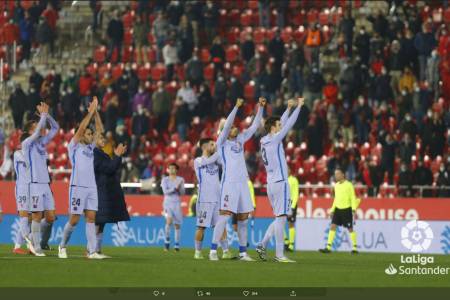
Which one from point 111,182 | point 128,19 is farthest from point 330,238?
point 128,19

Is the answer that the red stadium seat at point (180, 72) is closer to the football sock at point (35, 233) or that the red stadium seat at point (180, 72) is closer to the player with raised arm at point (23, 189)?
the player with raised arm at point (23, 189)

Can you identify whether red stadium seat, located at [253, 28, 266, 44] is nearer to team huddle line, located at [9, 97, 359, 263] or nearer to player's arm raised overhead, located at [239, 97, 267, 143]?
team huddle line, located at [9, 97, 359, 263]

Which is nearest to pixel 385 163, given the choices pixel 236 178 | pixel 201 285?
pixel 236 178

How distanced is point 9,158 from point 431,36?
43.9 feet

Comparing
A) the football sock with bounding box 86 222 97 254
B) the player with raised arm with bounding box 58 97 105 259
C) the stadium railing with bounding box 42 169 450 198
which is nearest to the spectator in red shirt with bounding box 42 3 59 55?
the stadium railing with bounding box 42 169 450 198

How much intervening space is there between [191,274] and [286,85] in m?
21.6

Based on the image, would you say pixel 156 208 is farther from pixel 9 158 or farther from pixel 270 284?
pixel 270 284

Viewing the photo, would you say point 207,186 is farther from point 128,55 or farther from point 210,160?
point 128,55

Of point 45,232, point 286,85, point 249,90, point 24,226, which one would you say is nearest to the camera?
point 24,226

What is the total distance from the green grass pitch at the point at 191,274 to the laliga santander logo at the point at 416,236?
8.41 metres

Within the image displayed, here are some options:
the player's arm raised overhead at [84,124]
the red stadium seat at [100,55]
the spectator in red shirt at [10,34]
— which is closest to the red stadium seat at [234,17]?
the red stadium seat at [100,55]

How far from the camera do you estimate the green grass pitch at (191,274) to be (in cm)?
1816

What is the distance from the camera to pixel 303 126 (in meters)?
38.8

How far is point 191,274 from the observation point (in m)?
19.7
